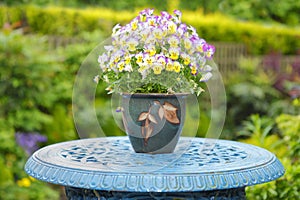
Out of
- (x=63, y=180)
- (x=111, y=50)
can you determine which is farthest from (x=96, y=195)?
(x=111, y=50)

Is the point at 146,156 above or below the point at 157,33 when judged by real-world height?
below

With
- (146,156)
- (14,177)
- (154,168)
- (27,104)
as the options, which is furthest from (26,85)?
(154,168)

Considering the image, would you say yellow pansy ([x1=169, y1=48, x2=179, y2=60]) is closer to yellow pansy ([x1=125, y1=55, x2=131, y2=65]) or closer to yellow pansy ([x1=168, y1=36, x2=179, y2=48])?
yellow pansy ([x1=168, y1=36, x2=179, y2=48])

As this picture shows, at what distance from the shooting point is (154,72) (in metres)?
2.33

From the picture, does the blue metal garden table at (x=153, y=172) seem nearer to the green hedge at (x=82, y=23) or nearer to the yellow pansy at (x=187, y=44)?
the yellow pansy at (x=187, y=44)

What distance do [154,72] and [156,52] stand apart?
0.11 m

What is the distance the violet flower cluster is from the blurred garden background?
4.06 feet

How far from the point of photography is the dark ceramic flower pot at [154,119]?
2.41 meters

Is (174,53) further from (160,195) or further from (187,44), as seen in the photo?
(160,195)

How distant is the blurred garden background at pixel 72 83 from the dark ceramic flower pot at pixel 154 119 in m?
1.11

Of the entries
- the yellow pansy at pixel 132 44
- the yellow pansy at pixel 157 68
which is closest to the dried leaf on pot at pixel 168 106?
the yellow pansy at pixel 157 68

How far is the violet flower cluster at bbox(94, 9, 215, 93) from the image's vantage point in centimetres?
233

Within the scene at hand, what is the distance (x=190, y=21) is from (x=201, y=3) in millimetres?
6418

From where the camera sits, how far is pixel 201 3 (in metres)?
14.4
